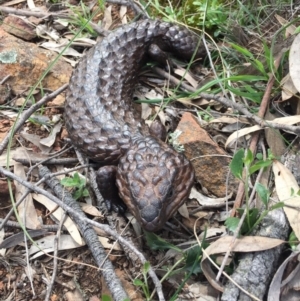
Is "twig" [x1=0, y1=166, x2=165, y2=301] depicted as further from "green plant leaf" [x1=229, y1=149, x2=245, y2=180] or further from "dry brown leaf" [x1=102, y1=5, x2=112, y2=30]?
"dry brown leaf" [x1=102, y1=5, x2=112, y2=30]

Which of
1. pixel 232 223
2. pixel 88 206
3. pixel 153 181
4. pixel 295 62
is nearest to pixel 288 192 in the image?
pixel 232 223

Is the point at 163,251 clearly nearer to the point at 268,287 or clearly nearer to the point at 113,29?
the point at 268,287

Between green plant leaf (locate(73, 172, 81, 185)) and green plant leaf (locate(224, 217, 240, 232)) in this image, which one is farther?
green plant leaf (locate(73, 172, 81, 185))

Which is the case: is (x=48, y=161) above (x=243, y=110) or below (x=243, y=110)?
below

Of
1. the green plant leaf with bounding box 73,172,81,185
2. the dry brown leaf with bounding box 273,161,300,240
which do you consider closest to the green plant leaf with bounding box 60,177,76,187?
the green plant leaf with bounding box 73,172,81,185

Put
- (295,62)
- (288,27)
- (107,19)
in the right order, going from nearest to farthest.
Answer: (295,62)
(288,27)
(107,19)

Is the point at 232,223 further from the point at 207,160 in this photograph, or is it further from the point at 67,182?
the point at 67,182

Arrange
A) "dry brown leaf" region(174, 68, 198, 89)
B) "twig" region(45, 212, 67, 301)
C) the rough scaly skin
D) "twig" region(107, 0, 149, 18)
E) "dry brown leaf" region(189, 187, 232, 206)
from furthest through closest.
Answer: "twig" region(107, 0, 149, 18), "dry brown leaf" region(174, 68, 198, 89), "dry brown leaf" region(189, 187, 232, 206), the rough scaly skin, "twig" region(45, 212, 67, 301)
